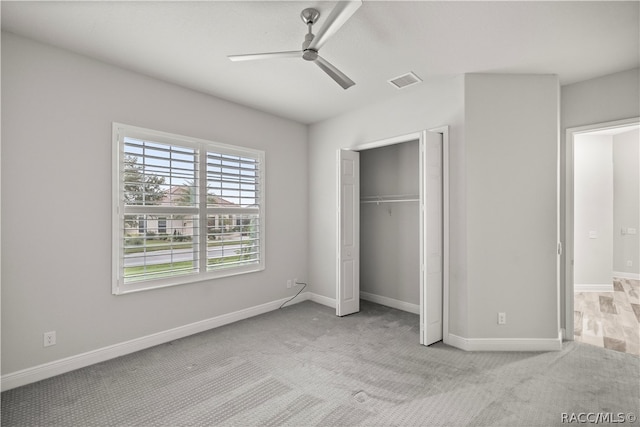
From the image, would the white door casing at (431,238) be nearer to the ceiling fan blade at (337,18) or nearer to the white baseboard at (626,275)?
the ceiling fan blade at (337,18)

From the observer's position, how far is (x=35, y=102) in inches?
99.6

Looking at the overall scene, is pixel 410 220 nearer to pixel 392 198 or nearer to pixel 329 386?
pixel 392 198

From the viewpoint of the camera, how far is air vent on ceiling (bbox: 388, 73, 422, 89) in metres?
3.20

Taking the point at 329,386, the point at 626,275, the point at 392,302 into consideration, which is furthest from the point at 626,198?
the point at 329,386

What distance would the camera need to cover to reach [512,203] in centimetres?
310

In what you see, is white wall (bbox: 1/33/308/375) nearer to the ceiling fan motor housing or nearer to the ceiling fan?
the ceiling fan

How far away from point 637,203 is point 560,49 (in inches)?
195

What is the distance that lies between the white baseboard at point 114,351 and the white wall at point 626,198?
672 cm

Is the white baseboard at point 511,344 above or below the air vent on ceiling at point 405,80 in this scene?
below

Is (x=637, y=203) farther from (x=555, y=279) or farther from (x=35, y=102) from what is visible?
(x=35, y=102)

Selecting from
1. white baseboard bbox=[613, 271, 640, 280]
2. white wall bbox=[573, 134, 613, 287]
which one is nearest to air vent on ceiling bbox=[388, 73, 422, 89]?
white wall bbox=[573, 134, 613, 287]

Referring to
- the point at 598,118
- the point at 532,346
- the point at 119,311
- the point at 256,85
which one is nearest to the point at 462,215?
the point at 532,346

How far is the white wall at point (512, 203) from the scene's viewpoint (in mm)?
3064

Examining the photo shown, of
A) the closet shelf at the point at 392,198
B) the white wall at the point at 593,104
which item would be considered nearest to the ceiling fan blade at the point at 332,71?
the closet shelf at the point at 392,198
